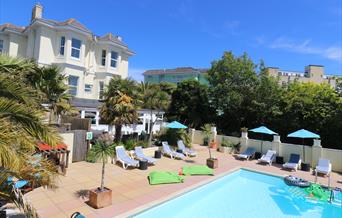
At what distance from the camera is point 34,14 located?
79.1 ft

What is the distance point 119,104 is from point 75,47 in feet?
37.0

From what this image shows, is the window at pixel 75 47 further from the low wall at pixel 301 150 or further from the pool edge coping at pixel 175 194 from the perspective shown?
the pool edge coping at pixel 175 194

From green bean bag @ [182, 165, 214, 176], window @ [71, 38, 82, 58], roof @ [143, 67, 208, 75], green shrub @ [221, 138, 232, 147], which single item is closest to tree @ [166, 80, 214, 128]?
green shrub @ [221, 138, 232, 147]

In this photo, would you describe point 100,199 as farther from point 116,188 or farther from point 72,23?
point 72,23

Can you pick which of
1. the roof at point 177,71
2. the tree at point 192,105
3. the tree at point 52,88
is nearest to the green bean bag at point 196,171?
the tree at point 52,88

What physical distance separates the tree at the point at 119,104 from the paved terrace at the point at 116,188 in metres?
3.50

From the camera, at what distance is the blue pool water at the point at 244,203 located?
376 inches

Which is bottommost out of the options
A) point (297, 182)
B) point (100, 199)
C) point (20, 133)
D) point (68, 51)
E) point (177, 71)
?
point (297, 182)

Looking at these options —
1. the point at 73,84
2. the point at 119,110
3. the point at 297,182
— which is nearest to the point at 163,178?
the point at 119,110

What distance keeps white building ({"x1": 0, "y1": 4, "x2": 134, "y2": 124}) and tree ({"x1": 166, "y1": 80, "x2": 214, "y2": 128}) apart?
8505 millimetres

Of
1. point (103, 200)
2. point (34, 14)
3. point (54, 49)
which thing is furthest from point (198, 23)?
point (103, 200)

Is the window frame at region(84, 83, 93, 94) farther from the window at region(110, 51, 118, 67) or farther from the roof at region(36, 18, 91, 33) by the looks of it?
the roof at region(36, 18, 91, 33)

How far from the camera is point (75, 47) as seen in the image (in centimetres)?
2333

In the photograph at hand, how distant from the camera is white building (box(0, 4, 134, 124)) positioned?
2197 cm
